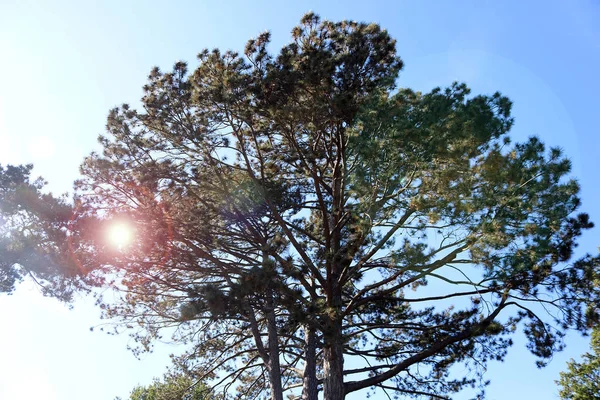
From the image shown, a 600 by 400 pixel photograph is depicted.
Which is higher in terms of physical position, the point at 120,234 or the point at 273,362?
the point at 120,234

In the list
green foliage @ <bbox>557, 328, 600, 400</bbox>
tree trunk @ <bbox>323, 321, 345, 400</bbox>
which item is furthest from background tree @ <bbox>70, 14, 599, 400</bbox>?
green foliage @ <bbox>557, 328, 600, 400</bbox>

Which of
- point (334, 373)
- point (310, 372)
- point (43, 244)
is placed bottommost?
point (334, 373)

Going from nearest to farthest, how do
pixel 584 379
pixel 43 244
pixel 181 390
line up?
pixel 43 244
pixel 181 390
pixel 584 379

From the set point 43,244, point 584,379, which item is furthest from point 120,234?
point 584,379

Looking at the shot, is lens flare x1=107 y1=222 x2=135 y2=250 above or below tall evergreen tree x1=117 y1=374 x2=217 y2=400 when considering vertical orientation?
above

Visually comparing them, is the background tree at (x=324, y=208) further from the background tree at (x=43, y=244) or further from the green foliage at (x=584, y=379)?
the green foliage at (x=584, y=379)

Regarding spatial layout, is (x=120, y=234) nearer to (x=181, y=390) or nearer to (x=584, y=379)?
(x=181, y=390)

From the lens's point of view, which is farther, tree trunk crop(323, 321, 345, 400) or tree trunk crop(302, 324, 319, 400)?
tree trunk crop(302, 324, 319, 400)

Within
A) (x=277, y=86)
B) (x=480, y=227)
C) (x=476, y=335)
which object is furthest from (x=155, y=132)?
(x=476, y=335)

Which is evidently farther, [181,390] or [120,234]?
[181,390]

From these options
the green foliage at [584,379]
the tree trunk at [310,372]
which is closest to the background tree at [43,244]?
the tree trunk at [310,372]

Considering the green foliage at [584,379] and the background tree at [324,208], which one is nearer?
the background tree at [324,208]

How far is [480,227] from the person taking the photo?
680cm

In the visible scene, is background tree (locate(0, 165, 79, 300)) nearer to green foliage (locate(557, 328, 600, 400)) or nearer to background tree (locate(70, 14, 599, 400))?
background tree (locate(70, 14, 599, 400))
